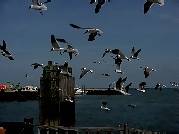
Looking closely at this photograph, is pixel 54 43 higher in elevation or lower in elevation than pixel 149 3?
lower

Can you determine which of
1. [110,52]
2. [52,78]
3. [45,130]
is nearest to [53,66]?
[52,78]

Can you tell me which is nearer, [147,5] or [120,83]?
[147,5]

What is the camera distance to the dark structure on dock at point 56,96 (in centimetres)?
2528

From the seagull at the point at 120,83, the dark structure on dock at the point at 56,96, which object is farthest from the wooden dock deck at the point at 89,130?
the dark structure on dock at the point at 56,96

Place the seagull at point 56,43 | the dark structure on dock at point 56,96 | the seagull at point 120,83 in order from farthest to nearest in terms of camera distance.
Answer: the dark structure on dock at point 56,96
the seagull at point 120,83
the seagull at point 56,43

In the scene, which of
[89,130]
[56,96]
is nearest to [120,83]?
[89,130]

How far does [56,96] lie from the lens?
25.9 meters

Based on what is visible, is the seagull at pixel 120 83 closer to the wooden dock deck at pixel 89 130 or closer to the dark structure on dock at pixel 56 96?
the wooden dock deck at pixel 89 130

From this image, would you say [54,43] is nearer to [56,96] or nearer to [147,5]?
[147,5]

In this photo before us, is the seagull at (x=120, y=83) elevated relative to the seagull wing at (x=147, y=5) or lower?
lower

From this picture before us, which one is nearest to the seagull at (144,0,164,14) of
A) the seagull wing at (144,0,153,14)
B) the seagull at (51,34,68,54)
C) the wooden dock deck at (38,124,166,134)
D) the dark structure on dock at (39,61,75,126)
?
the seagull wing at (144,0,153,14)

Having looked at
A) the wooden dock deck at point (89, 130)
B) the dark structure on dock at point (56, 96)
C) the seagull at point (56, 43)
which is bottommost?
the wooden dock deck at point (89, 130)

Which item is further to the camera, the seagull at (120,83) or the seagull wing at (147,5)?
the seagull at (120,83)

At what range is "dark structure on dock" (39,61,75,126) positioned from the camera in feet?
82.9
